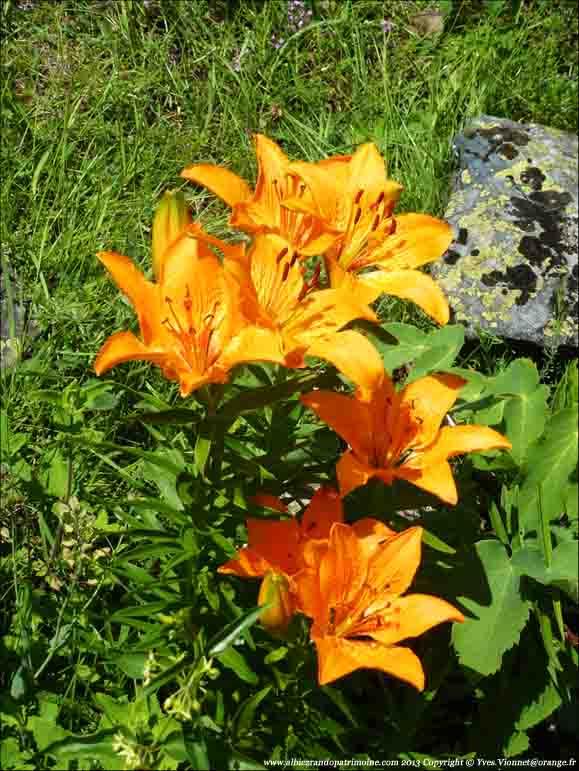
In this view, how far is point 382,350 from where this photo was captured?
2018 millimetres

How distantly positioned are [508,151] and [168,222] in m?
2.06

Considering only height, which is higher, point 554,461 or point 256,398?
point 256,398

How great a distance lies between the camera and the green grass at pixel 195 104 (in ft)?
9.39

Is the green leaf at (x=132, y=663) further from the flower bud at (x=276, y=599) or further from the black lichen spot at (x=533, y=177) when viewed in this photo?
the black lichen spot at (x=533, y=177)

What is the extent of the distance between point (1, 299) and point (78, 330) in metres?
0.24

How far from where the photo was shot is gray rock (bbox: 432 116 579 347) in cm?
302

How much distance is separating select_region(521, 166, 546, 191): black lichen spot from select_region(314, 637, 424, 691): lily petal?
2136mm

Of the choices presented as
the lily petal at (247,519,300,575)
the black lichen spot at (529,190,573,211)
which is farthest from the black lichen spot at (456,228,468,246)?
the lily petal at (247,519,300,575)

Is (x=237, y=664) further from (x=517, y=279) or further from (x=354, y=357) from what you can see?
(x=517, y=279)

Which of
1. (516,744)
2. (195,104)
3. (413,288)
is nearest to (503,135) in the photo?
(195,104)

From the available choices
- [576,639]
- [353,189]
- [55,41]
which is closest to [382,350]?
[353,189]

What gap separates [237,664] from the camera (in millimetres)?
1721

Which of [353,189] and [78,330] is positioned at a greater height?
A: [353,189]

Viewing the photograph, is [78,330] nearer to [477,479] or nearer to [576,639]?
[477,479]
